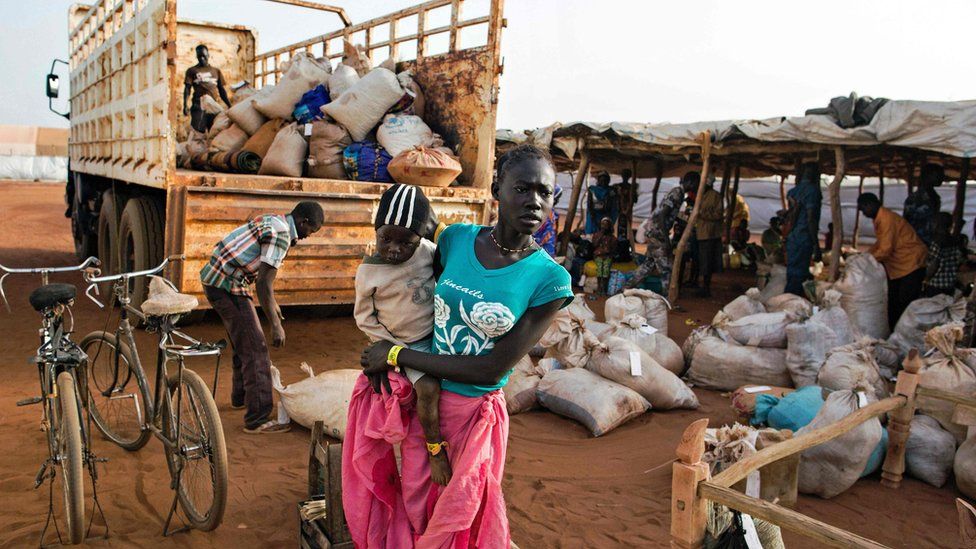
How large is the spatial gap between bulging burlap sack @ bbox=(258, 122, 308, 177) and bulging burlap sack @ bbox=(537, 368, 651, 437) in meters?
2.55

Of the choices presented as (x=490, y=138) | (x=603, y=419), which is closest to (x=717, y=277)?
(x=490, y=138)

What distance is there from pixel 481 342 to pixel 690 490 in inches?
28.2

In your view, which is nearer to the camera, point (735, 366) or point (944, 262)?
point (735, 366)

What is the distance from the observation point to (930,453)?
3.44 meters

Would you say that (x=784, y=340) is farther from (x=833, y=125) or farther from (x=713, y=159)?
(x=713, y=159)

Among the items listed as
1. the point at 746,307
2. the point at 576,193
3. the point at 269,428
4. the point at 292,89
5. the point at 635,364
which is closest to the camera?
the point at 269,428

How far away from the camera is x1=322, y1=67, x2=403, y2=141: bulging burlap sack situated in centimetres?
524

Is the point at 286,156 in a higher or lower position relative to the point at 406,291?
higher

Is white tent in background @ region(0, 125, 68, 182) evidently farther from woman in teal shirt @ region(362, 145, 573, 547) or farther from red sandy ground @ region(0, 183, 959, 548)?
woman in teal shirt @ region(362, 145, 573, 547)

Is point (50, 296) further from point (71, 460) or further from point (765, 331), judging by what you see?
point (765, 331)

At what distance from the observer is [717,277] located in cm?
1136

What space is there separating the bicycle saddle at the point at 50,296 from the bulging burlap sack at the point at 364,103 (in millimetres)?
2891

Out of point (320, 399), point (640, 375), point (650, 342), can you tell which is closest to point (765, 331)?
point (650, 342)

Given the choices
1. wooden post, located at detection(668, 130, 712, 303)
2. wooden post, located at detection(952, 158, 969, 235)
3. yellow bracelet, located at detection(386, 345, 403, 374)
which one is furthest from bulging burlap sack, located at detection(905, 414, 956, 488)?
wooden post, located at detection(952, 158, 969, 235)
